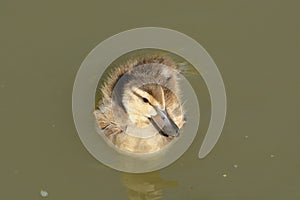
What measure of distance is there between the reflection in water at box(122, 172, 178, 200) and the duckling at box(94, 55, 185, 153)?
168 millimetres

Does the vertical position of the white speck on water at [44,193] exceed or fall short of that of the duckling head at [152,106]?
it falls short

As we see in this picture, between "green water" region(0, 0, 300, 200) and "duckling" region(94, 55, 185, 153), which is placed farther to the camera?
"green water" region(0, 0, 300, 200)

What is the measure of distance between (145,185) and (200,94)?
67cm

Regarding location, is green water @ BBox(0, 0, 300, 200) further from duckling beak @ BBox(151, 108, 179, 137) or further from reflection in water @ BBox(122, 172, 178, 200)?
duckling beak @ BBox(151, 108, 179, 137)

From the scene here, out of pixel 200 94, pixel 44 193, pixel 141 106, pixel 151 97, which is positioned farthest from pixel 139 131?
pixel 44 193

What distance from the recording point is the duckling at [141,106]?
3561 mm

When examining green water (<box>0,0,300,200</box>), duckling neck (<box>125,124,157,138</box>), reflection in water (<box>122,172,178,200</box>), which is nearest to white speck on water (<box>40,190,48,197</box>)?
green water (<box>0,0,300,200</box>)

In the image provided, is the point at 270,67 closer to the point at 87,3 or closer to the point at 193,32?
the point at 193,32

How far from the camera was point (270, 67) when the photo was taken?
415cm

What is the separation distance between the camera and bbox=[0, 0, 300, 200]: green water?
3688 millimetres

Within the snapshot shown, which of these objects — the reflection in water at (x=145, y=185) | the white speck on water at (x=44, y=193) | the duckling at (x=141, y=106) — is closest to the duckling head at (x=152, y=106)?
the duckling at (x=141, y=106)

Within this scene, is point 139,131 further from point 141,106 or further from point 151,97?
point 151,97

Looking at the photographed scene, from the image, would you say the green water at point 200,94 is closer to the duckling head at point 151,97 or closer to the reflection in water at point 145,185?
the reflection in water at point 145,185

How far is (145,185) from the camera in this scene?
375 centimetres
